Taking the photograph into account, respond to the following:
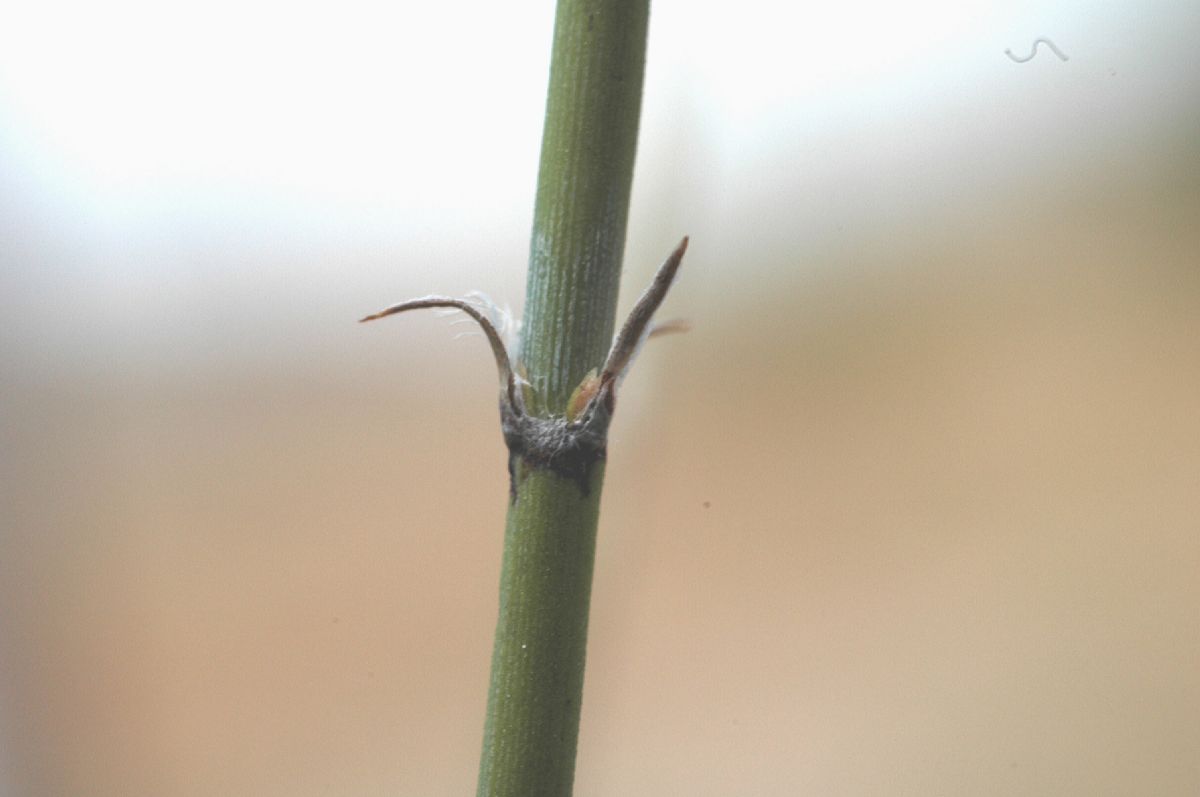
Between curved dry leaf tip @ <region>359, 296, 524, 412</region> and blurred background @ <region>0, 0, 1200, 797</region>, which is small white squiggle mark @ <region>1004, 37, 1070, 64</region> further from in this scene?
curved dry leaf tip @ <region>359, 296, 524, 412</region>

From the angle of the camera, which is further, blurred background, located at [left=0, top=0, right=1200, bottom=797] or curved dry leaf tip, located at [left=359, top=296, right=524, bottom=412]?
blurred background, located at [left=0, top=0, right=1200, bottom=797]

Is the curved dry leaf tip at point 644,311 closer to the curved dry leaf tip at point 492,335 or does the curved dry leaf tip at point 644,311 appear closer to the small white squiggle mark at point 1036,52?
the curved dry leaf tip at point 492,335

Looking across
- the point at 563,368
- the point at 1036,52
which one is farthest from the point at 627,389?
the point at 1036,52

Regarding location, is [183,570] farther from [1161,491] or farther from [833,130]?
[1161,491]

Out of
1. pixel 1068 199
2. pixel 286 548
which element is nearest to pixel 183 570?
pixel 286 548

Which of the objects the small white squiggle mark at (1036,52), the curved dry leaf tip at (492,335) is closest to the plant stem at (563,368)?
the curved dry leaf tip at (492,335)

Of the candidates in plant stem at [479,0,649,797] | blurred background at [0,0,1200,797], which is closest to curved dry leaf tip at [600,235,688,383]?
plant stem at [479,0,649,797]
